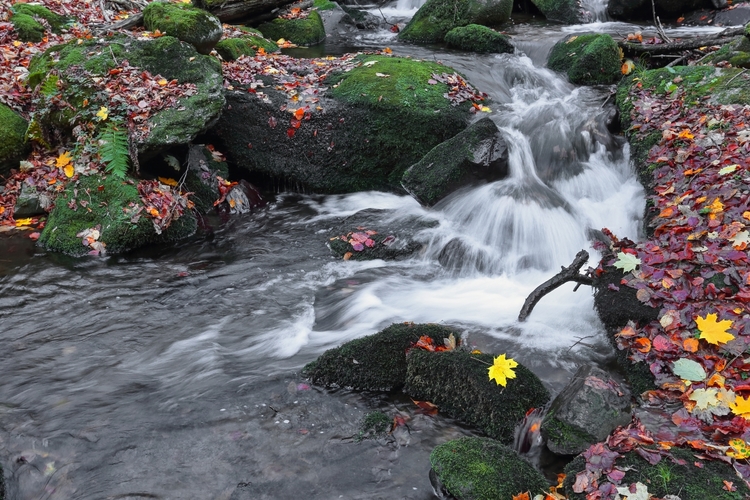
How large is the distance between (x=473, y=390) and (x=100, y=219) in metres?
4.98

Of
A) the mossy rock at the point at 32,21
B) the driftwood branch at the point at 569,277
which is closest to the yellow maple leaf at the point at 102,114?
the mossy rock at the point at 32,21

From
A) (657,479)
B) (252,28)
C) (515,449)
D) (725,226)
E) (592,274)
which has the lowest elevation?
(515,449)

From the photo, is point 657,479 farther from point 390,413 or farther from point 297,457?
point 297,457

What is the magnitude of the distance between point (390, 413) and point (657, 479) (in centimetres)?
181

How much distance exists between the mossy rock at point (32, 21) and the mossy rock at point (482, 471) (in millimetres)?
10048

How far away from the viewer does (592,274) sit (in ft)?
Answer: 16.3

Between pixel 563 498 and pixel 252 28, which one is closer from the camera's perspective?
pixel 563 498

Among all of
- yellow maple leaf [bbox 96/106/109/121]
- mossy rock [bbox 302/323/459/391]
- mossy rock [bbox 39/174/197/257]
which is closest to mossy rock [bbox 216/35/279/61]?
yellow maple leaf [bbox 96/106/109/121]

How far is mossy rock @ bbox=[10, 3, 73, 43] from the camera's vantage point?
952cm

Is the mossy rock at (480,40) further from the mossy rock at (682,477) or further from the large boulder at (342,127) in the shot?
the mossy rock at (682,477)

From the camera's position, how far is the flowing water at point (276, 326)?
3686mm

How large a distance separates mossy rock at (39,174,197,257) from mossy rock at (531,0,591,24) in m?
11.4

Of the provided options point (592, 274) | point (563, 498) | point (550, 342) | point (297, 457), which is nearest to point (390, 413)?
point (297, 457)

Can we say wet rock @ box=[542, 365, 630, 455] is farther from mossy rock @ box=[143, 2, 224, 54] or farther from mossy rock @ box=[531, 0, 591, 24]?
mossy rock @ box=[531, 0, 591, 24]
